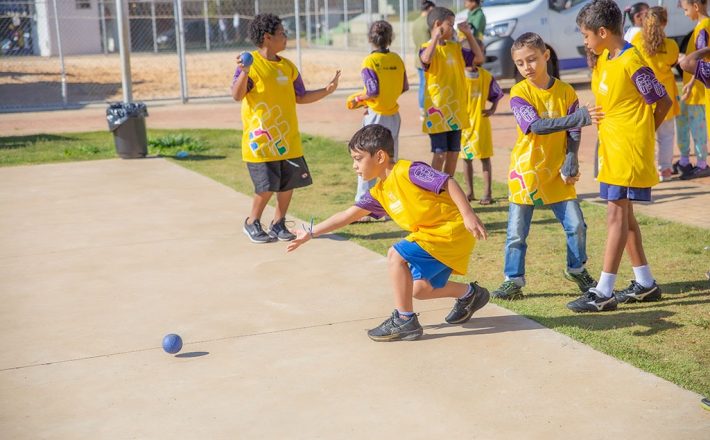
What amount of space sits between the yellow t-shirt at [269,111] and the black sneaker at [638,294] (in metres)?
3.28

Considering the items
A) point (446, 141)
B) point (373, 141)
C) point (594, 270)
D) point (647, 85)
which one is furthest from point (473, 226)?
point (446, 141)

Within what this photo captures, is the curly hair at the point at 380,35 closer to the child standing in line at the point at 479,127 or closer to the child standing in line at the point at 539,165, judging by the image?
the child standing in line at the point at 479,127

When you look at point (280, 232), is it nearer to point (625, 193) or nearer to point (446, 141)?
point (446, 141)

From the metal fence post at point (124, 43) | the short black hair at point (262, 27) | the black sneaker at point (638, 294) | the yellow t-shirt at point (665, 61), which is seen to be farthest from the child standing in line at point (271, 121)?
the metal fence post at point (124, 43)

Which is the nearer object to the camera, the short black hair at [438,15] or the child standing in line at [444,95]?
the short black hair at [438,15]

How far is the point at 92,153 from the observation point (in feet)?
44.6

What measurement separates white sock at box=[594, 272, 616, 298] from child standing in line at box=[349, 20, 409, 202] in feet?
9.87

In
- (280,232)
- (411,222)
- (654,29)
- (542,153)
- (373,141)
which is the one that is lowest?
(280,232)

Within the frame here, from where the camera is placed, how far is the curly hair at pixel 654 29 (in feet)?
30.1

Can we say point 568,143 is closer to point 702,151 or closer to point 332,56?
point 702,151

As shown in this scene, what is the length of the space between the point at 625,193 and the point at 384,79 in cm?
334

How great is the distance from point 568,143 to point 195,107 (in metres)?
15.5

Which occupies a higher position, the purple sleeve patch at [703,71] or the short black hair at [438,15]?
the short black hair at [438,15]

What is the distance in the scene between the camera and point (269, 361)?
16.9 ft
